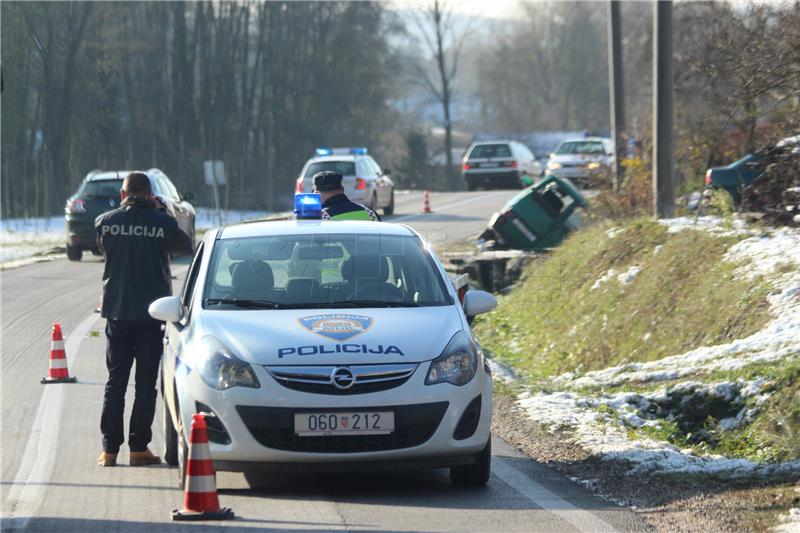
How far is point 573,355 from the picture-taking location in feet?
43.8

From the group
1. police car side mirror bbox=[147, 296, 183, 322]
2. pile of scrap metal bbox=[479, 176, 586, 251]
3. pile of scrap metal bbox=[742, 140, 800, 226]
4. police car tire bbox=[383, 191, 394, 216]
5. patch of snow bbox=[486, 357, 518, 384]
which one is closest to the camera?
police car side mirror bbox=[147, 296, 183, 322]

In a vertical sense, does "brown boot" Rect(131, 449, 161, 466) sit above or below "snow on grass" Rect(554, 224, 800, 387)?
below

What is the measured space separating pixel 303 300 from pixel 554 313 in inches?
322

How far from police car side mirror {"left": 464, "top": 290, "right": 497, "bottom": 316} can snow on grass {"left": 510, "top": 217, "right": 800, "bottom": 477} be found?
118 cm

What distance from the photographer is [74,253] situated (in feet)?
82.7

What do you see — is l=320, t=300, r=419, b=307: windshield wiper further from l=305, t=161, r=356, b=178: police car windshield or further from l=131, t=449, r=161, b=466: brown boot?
l=305, t=161, r=356, b=178: police car windshield

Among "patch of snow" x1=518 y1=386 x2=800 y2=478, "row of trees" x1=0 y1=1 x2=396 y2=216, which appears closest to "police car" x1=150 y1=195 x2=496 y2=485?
"patch of snow" x1=518 y1=386 x2=800 y2=478

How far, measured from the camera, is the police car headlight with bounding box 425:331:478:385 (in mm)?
6945

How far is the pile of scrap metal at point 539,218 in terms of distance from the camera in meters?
21.0

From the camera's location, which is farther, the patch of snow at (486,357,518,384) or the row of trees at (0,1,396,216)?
the row of trees at (0,1,396,216)

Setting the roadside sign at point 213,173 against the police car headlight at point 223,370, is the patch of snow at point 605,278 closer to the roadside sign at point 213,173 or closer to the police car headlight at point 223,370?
the police car headlight at point 223,370

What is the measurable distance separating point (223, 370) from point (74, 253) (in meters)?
19.1

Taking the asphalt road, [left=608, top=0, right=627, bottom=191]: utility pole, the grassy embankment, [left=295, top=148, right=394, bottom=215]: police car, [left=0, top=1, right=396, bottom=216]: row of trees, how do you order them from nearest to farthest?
1. the asphalt road
2. the grassy embankment
3. [left=608, top=0, right=627, bottom=191]: utility pole
4. [left=295, top=148, right=394, bottom=215]: police car
5. [left=0, top=1, right=396, bottom=216]: row of trees

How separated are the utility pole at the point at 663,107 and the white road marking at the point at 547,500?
993 centimetres
